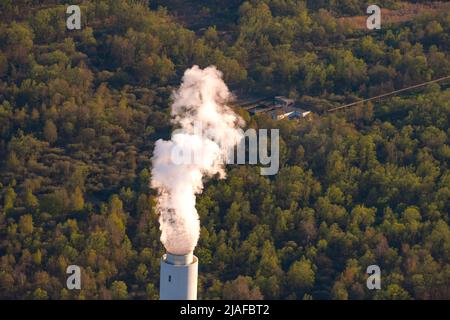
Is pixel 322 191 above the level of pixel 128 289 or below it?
above

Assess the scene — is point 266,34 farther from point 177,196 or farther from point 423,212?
point 177,196

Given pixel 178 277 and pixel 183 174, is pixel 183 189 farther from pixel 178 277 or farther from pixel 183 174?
pixel 178 277

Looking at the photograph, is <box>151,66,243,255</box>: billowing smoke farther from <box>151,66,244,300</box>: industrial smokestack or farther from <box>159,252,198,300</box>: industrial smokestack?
<box>159,252,198,300</box>: industrial smokestack

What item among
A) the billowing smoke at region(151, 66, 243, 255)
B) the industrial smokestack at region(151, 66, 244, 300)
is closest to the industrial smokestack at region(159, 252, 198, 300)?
the industrial smokestack at region(151, 66, 244, 300)

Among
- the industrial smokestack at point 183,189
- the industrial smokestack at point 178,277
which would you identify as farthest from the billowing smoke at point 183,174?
the industrial smokestack at point 178,277

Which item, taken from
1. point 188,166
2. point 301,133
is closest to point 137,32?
point 301,133

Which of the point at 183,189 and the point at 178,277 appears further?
the point at 183,189

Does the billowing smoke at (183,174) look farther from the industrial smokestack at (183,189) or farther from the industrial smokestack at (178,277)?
the industrial smokestack at (178,277)

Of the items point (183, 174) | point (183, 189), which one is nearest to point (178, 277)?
point (183, 189)
